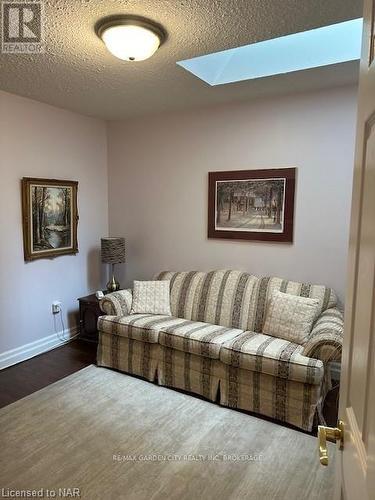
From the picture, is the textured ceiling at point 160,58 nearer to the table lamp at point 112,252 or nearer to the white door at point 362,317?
the white door at point 362,317

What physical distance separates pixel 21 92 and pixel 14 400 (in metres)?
2.63

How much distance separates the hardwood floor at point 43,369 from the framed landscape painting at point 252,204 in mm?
1819

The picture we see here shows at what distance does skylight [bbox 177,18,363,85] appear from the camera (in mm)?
2551

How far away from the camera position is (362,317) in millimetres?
756

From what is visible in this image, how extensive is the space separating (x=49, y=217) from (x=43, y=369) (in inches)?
58.8

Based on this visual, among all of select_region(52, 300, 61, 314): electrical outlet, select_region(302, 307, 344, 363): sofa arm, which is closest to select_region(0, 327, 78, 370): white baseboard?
select_region(52, 300, 61, 314): electrical outlet

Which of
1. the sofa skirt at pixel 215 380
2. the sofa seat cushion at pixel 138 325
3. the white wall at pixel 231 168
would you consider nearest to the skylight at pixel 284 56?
the white wall at pixel 231 168

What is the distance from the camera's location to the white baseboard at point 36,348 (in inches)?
129

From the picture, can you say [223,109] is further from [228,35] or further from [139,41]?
[139,41]

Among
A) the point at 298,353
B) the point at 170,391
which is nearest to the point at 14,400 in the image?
the point at 170,391

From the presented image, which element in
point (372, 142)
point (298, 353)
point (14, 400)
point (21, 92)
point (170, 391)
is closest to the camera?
point (372, 142)

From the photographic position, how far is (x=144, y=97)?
325 centimetres

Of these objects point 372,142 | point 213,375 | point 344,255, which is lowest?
point 213,375

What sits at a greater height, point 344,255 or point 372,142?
point 372,142
